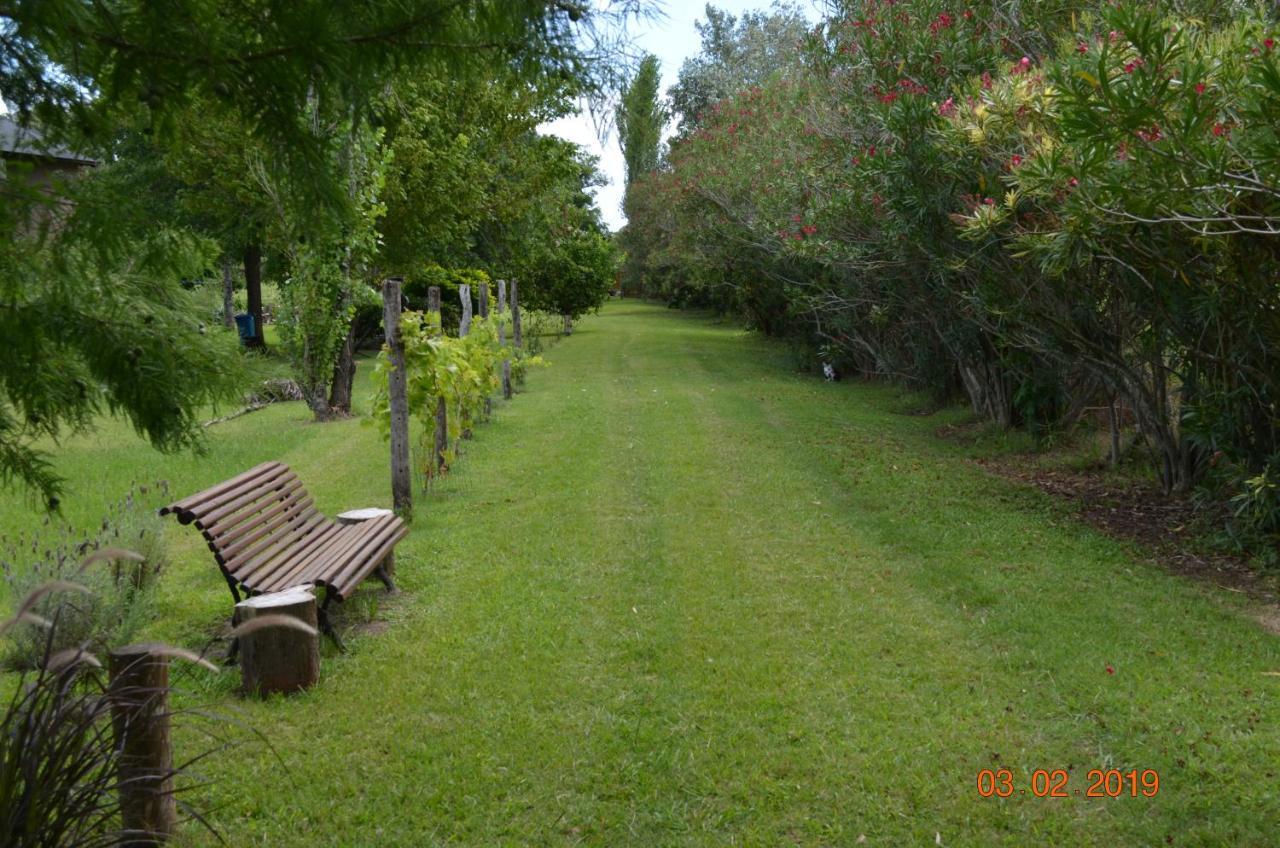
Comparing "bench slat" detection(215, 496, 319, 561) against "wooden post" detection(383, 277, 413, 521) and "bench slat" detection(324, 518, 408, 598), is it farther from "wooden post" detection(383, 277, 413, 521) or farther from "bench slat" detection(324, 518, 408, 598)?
"wooden post" detection(383, 277, 413, 521)

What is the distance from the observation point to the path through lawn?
4098mm

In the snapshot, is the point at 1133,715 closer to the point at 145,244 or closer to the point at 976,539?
the point at 976,539

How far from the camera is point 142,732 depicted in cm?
347

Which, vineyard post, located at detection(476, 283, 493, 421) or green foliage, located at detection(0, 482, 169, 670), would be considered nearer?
green foliage, located at detection(0, 482, 169, 670)

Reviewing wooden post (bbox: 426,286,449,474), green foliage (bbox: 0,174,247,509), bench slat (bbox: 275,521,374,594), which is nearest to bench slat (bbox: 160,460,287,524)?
bench slat (bbox: 275,521,374,594)

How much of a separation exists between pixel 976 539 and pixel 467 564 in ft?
13.2

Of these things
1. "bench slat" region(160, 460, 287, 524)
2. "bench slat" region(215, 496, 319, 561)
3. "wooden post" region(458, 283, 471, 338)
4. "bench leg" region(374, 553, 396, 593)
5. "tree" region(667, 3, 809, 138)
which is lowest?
"bench leg" region(374, 553, 396, 593)

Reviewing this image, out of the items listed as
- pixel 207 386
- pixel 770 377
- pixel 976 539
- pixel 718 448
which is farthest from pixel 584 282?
pixel 207 386

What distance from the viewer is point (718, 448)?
42.8ft

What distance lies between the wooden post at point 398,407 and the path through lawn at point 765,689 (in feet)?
1.04

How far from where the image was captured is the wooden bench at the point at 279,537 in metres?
5.40

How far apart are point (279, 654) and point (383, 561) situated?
A: 1921 millimetres

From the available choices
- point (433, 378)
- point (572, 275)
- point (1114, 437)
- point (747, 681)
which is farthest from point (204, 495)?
point (572, 275)

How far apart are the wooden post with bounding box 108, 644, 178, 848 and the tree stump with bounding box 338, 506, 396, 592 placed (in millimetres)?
3377
